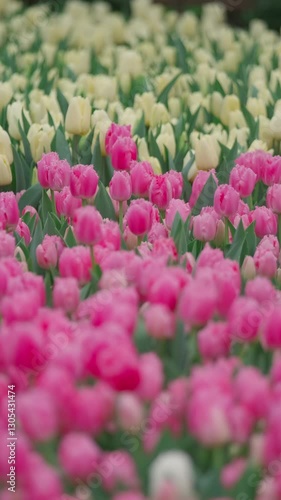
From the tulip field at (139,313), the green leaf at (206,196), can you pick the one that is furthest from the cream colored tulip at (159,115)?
the green leaf at (206,196)

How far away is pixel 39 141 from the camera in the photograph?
3.53m

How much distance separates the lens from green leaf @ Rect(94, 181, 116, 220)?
305 centimetres

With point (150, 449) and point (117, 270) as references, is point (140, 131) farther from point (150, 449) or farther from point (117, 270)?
point (150, 449)

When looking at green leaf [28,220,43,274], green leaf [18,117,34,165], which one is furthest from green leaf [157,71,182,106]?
green leaf [28,220,43,274]

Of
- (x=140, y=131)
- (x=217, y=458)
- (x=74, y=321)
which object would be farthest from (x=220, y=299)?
(x=140, y=131)

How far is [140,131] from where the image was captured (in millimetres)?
3996

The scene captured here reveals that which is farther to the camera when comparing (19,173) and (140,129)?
(140,129)

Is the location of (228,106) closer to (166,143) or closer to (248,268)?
(166,143)

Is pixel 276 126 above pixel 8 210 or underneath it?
underneath

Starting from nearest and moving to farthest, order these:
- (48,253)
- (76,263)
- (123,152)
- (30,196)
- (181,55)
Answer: (76,263) → (48,253) → (123,152) → (30,196) → (181,55)

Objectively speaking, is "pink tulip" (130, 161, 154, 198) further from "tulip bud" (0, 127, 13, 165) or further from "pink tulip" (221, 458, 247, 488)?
"pink tulip" (221, 458, 247, 488)

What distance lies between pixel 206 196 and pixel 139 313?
3.85 feet

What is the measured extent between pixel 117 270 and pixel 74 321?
0.16 meters

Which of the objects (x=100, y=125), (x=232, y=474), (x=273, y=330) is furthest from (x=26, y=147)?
(x=232, y=474)
